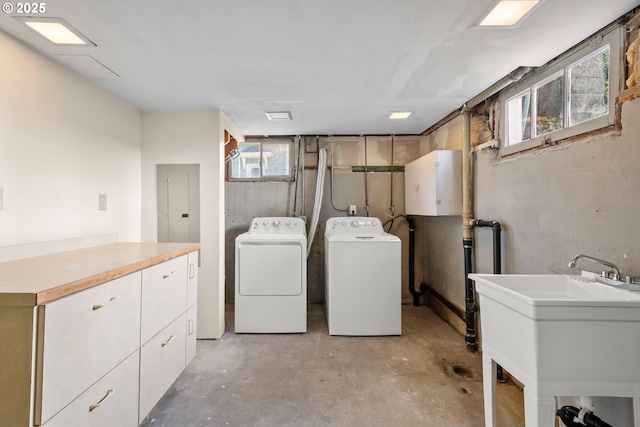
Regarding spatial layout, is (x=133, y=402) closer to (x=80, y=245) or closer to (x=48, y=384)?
(x=48, y=384)

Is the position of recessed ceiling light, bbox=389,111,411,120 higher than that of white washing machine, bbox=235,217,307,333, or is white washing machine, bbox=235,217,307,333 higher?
recessed ceiling light, bbox=389,111,411,120

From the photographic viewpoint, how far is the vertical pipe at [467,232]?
2.40 metres

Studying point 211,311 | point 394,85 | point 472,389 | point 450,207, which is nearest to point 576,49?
point 394,85

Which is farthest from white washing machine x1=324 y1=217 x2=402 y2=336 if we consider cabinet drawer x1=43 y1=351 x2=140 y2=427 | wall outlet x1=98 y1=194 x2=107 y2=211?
wall outlet x1=98 y1=194 x2=107 y2=211

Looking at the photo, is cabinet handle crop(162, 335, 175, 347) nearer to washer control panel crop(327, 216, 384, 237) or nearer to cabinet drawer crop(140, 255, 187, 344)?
cabinet drawer crop(140, 255, 187, 344)

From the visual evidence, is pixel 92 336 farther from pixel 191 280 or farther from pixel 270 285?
pixel 270 285

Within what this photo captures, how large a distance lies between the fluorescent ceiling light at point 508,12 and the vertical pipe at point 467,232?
3.83 feet

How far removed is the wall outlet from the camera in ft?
6.97

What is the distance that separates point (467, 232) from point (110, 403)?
2.67 metres

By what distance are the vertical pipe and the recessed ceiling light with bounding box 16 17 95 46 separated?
2.82 meters

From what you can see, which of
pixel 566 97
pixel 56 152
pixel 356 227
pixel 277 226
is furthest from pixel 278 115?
pixel 566 97

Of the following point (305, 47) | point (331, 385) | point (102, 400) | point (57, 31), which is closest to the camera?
point (102, 400)

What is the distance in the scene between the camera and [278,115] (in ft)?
9.05

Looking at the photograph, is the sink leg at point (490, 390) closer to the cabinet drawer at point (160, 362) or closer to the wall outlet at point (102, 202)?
the cabinet drawer at point (160, 362)
